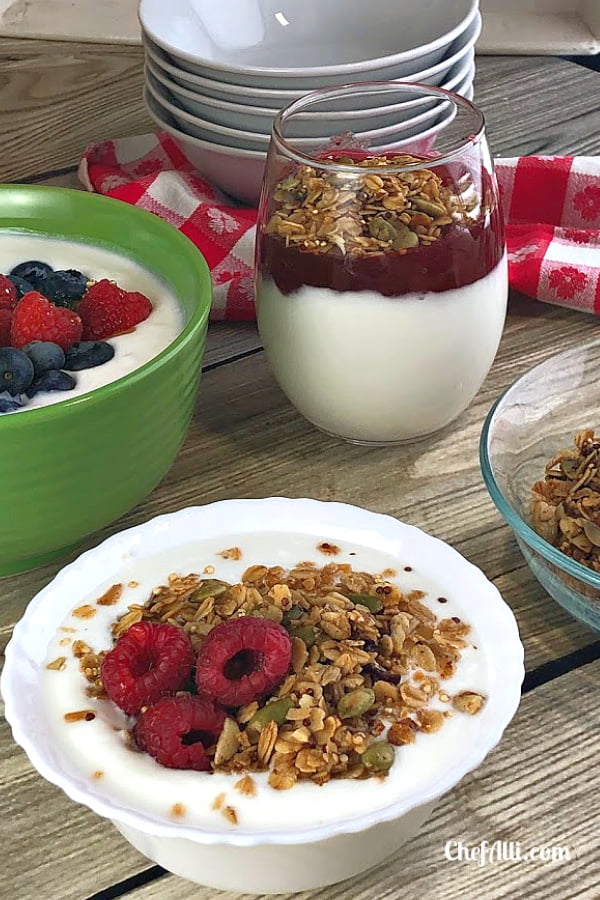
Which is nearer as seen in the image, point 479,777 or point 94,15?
point 479,777

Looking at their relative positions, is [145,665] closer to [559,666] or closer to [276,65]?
[559,666]

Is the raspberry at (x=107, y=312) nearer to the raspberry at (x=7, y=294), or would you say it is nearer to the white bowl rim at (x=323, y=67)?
the raspberry at (x=7, y=294)

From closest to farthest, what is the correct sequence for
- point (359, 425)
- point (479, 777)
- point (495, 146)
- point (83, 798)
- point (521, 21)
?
point (83, 798)
point (479, 777)
point (359, 425)
point (495, 146)
point (521, 21)

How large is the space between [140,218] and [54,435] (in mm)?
275

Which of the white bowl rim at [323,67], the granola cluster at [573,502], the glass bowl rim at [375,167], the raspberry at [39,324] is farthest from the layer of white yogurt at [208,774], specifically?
the white bowl rim at [323,67]

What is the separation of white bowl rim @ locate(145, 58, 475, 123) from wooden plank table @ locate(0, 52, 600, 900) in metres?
0.21

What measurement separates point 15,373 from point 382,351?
0.89 ft

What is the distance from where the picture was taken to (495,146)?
1.35m

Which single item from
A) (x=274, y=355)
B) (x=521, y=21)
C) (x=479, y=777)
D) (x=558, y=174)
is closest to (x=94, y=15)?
(x=521, y=21)

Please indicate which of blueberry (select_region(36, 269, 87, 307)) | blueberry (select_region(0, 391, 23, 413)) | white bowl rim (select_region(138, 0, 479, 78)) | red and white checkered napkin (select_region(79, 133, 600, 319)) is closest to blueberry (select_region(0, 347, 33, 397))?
blueberry (select_region(0, 391, 23, 413))

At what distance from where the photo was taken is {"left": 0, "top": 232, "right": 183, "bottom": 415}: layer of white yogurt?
797 mm

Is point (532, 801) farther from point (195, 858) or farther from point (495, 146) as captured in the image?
point (495, 146)

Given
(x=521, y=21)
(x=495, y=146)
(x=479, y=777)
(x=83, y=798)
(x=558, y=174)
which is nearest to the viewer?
(x=83, y=798)

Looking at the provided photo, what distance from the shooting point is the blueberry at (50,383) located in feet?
2.53
